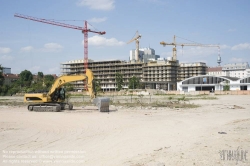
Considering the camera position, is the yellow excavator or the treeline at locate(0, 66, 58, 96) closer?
the yellow excavator

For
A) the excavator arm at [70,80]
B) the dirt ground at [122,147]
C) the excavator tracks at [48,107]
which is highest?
the excavator arm at [70,80]

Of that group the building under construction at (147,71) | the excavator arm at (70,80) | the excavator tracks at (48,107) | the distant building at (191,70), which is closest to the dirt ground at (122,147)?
the excavator arm at (70,80)

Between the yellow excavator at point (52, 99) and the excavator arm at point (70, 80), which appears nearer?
the excavator arm at point (70, 80)

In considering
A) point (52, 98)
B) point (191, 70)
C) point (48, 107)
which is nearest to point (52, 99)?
point (52, 98)

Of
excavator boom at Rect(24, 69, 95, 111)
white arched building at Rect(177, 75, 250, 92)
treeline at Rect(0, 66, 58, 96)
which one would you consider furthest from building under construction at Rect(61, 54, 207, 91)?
excavator boom at Rect(24, 69, 95, 111)

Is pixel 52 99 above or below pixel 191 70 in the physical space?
below

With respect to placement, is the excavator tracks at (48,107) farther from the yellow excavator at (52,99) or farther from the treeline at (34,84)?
the treeline at (34,84)

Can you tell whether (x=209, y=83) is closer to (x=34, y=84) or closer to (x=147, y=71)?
(x=147, y=71)

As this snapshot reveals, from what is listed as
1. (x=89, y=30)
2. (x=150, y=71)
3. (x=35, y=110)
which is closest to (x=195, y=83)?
(x=150, y=71)

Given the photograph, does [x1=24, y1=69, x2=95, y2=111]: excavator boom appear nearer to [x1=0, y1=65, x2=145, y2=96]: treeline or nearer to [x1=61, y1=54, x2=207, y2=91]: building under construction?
[x1=0, y1=65, x2=145, y2=96]: treeline

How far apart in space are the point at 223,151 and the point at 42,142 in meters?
8.69

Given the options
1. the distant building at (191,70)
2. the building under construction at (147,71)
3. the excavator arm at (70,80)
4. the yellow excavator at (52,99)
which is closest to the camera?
the excavator arm at (70,80)

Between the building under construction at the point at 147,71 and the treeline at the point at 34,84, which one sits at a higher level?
the building under construction at the point at 147,71

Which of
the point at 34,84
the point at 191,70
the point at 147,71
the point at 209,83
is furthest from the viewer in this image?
the point at 191,70
